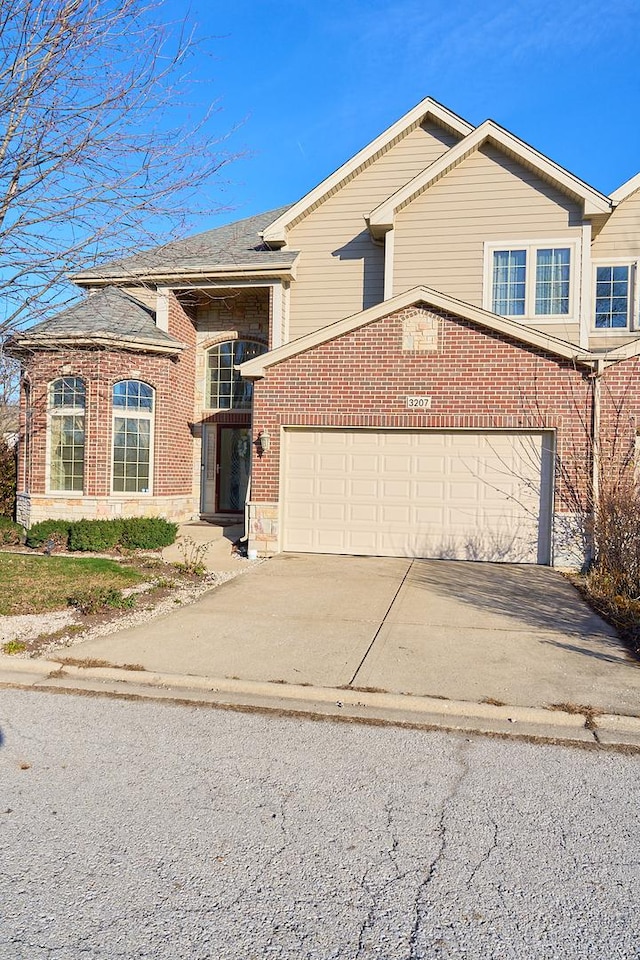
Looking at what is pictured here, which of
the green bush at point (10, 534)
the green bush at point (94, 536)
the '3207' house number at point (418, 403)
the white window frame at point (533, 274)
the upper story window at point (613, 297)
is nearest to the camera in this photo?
the '3207' house number at point (418, 403)

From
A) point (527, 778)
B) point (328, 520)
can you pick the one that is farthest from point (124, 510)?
point (527, 778)

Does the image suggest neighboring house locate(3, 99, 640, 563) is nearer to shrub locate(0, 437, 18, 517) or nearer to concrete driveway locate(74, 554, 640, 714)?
shrub locate(0, 437, 18, 517)

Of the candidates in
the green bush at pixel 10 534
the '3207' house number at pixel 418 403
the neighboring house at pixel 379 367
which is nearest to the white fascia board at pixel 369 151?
the neighboring house at pixel 379 367

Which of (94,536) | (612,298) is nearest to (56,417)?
(94,536)

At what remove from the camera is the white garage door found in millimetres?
10578

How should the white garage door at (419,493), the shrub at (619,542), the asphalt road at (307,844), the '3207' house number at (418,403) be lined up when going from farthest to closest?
1. the '3207' house number at (418,403)
2. the white garage door at (419,493)
3. the shrub at (619,542)
4. the asphalt road at (307,844)

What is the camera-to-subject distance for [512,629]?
6.84 metres

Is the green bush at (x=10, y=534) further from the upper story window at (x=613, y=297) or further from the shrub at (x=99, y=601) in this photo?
the upper story window at (x=613, y=297)

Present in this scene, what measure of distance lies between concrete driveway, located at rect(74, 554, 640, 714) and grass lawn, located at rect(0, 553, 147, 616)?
1537 millimetres

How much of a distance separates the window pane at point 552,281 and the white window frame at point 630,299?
873mm

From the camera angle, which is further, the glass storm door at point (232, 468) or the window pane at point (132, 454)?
the glass storm door at point (232, 468)

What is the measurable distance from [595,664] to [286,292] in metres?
10.7

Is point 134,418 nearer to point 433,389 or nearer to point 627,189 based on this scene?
point 433,389

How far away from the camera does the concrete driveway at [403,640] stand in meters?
5.20
